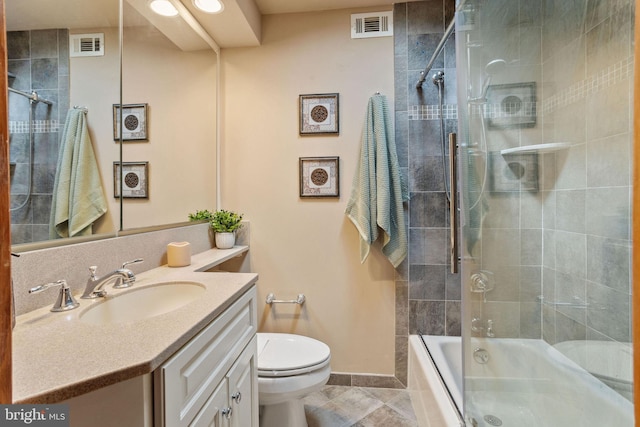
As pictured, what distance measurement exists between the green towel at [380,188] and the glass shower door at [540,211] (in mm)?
516

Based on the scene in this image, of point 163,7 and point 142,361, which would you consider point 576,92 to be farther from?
point 163,7

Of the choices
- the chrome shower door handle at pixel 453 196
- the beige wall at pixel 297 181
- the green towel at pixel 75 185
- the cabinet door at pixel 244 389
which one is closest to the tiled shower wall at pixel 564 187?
the chrome shower door handle at pixel 453 196

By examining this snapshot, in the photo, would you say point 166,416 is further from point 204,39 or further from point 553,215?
point 204,39

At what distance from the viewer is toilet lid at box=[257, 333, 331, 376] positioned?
4.27 ft

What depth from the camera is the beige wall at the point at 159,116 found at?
1.08 meters

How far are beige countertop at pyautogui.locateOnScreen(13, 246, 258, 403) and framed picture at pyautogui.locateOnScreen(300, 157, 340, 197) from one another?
3.47ft

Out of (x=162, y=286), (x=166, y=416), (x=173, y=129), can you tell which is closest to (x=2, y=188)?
(x=166, y=416)

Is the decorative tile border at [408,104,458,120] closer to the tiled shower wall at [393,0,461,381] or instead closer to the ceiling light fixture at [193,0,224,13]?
the tiled shower wall at [393,0,461,381]

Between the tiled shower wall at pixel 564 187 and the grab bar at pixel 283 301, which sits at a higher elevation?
the tiled shower wall at pixel 564 187

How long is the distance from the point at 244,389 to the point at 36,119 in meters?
1.11

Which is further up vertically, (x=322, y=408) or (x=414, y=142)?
(x=414, y=142)

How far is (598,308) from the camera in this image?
1095 millimetres

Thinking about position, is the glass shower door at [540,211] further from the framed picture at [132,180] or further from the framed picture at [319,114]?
the framed picture at [132,180]

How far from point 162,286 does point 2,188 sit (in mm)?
857
